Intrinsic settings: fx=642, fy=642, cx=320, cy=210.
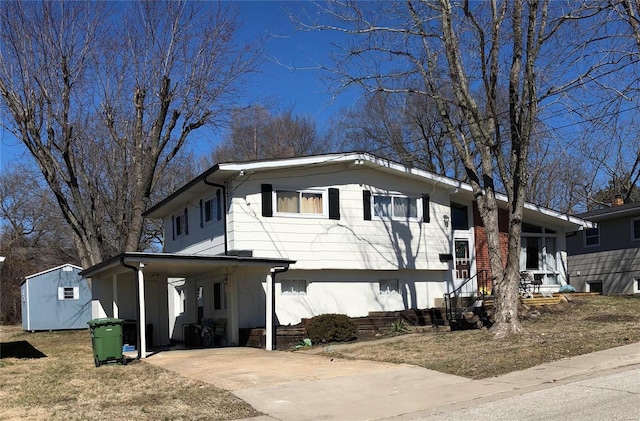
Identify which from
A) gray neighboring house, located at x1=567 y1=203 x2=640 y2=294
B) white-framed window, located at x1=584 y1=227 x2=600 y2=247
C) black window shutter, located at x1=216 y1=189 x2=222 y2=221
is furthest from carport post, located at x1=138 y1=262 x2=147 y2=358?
white-framed window, located at x1=584 y1=227 x2=600 y2=247

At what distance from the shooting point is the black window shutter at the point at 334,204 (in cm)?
2047

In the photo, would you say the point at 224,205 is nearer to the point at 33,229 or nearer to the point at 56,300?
the point at 56,300

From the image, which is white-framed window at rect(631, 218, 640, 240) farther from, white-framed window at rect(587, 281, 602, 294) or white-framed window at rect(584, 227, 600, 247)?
white-framed window at rect(587, 281, 602, 294)

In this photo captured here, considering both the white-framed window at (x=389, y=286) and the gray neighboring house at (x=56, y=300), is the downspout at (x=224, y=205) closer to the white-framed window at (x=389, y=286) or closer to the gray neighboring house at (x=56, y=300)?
the white-framed window at (x=389, y=286)

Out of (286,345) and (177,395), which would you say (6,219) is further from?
(177,395)

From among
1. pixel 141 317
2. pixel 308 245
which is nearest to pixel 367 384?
pixel 141 317

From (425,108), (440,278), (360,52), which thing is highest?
(425,108)

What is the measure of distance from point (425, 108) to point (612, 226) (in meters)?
11.7

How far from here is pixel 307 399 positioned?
31.9ft

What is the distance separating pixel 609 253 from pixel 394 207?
11.9 meters

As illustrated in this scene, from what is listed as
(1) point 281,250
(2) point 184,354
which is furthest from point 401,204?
(2) point 184,354

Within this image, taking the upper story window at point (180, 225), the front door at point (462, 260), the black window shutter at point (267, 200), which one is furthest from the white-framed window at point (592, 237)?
the upper story window at point (180, 225)

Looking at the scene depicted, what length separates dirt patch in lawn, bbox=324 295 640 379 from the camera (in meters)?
11.9

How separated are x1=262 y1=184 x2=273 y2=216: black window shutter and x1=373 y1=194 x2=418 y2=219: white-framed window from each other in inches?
151
